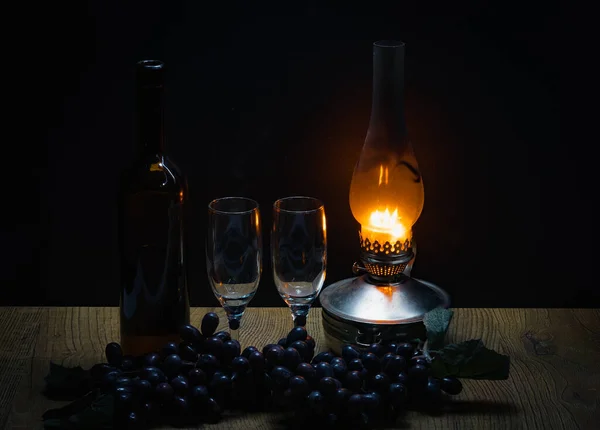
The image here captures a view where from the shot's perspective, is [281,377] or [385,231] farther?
[385,231]

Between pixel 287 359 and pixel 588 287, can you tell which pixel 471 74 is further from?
pixel 287 359

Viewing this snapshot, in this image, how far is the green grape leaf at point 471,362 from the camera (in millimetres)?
1370

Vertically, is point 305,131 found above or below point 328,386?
above

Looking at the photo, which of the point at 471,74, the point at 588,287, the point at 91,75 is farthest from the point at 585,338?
the point at 91,75

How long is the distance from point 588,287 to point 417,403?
619 mm

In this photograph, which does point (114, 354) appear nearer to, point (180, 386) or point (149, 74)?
point (180, 386)

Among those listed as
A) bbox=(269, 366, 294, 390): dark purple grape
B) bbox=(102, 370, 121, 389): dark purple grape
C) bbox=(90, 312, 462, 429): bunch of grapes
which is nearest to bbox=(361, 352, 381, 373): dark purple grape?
bbox=(90, 312, 462, 429): bunch of grapes

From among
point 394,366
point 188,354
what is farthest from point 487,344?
point 188,354

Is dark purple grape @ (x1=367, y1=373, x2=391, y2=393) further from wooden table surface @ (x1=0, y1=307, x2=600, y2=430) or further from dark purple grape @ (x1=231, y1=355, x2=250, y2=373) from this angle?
dark purple grape @ (x1=231, y1=355, x2=250, y2=373)

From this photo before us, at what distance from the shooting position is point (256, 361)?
1338mm

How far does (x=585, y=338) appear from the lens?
61.7 inches

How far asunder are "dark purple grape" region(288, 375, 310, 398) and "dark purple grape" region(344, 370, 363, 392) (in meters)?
0.05

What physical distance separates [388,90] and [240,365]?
0.47 metres

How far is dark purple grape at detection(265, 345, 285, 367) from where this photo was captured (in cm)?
134
